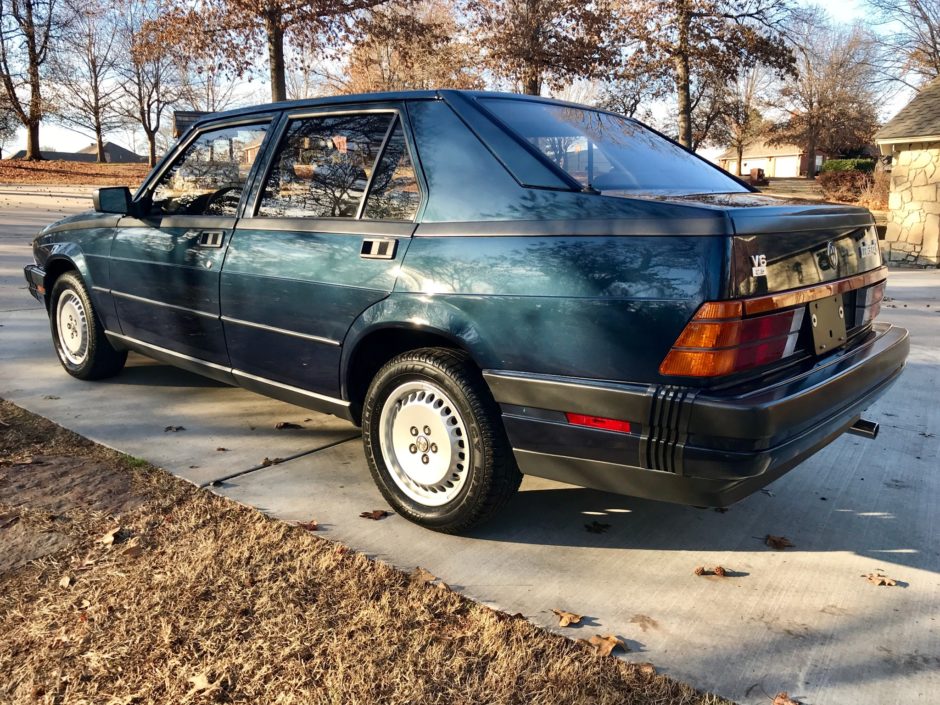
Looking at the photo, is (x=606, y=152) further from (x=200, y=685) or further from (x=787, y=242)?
(x=200, y=685)

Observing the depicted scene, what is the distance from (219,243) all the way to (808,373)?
9.11 feet

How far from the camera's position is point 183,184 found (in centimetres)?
440

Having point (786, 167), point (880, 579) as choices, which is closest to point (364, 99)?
point (880, 579)

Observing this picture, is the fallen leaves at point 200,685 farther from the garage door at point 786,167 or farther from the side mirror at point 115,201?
the garage door at point 786,167

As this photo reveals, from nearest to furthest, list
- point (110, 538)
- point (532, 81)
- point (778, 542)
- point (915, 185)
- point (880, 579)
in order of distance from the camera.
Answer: point (880, 579) < point (110, 538) < point (778, 542) < point (915, 185) < point (532, 81)

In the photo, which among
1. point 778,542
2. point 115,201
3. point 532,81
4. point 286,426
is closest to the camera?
point 778,542

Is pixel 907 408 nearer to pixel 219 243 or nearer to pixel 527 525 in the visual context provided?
pixel 527 525

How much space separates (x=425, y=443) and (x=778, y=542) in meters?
1.49

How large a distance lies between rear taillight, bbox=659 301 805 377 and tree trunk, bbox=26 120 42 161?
4582 cm

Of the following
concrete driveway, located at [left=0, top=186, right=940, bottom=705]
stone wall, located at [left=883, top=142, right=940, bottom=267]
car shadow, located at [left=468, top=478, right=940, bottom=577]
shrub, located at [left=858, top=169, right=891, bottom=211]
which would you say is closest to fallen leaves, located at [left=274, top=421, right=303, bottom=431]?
concrete driveway, located at [left=0, top=186, right=940, bottom=705]

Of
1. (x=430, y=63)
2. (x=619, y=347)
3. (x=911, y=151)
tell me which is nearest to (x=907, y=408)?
(x=619, y=347)

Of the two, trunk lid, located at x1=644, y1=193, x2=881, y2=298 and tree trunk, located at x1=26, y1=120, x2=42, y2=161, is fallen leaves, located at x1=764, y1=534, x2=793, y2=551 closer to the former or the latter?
trunk lid, located at x1=644, y1=193, x2=881, y2=298

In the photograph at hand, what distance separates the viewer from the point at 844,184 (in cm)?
3228

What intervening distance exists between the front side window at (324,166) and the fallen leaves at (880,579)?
99.2 inches
